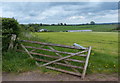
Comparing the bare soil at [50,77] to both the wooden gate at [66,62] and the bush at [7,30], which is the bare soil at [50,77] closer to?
the wooden gate at [66,62]

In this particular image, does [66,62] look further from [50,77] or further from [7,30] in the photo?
[7,30]

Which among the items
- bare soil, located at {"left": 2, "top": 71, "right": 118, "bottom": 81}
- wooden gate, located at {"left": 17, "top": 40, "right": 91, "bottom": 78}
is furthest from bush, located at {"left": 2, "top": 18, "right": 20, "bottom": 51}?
bare soil, located at {"left": 2, "top": 71, "right": 118, "bottom": 81}

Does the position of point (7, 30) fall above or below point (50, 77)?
above

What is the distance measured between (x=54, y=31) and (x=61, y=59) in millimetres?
10351

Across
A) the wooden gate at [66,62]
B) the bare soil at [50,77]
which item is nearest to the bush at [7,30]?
the wooden gate at [66,62]

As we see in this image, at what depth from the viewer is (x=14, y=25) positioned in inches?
225

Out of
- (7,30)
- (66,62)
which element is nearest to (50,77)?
(66,62)

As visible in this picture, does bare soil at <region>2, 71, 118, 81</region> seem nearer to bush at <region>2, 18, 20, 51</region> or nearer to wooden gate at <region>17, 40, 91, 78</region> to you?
wooden gate at <region>17, 40, 91, 78</region>

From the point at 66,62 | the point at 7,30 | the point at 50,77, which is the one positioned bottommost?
the point at 50,77

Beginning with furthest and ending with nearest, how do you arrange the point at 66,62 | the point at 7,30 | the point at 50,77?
1. the point at 7,30
2. the point at 66,62
3. the point at 50,77

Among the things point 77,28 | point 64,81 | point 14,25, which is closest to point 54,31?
point 77,28

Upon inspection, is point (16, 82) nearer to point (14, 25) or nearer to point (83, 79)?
point (83, 79)

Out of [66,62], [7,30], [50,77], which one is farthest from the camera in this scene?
[7,30]

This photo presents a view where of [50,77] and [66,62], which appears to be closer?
[50,77]
